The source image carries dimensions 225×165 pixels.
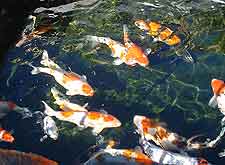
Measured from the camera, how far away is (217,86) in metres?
2.25

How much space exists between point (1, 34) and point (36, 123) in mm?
1441

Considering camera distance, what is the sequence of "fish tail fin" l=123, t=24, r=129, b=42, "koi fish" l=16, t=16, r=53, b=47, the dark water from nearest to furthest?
the dark water
"fish tail fin" l=123, t=24, r=129, b=42
"koi fish" l=16, t=16, r=53, b=47

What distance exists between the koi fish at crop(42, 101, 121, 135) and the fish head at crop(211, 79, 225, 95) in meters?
0.43

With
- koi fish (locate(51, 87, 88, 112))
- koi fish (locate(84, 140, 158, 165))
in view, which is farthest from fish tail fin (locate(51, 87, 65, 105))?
koi fish (locate(84, 140, 158, 165))

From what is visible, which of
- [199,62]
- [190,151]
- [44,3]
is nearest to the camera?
[190,151]

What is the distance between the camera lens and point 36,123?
2219 millimetres

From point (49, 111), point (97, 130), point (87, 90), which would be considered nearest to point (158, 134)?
point (97, 130)

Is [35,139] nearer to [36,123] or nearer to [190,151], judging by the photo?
[36,123]

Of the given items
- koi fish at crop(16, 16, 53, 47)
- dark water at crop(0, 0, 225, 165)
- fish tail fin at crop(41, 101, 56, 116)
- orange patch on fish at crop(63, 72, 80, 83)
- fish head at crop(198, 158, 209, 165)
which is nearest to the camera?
fish head at crop(198, 158, 209, 165)

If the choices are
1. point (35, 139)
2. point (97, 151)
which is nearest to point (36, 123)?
point (35, 139)

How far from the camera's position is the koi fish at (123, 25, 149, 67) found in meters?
2.40

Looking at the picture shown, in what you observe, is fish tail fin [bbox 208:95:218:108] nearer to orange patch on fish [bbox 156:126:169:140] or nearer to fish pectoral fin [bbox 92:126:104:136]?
orange patch on fish [bbox 156:126:169:140]

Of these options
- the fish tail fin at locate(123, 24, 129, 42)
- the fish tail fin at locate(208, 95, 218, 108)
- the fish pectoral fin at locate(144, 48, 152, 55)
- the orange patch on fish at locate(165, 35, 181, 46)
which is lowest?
the fish tail fin at locate(208, 95, 218, 108)

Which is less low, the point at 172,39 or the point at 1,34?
the point at 172,39
